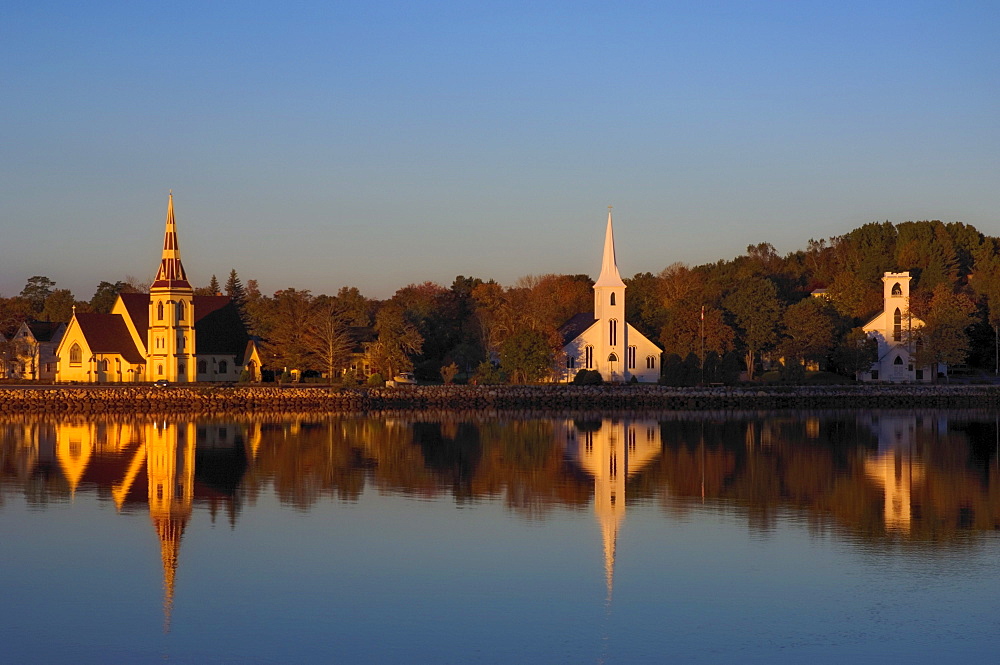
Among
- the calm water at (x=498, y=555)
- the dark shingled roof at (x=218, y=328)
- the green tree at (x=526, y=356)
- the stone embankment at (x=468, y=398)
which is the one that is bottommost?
the calm water at (x=498, y=555)

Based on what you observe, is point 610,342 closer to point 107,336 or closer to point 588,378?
point 588,378

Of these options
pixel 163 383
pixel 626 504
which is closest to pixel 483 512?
pixel 626 504

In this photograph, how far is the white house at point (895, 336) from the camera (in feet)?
255

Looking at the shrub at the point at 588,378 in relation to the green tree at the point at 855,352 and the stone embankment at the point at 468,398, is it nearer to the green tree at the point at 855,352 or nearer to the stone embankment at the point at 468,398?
the stone embankment at the point at 468,398

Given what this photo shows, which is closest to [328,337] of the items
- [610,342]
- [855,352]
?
[610,342]

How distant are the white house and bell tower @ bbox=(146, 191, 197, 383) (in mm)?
45418

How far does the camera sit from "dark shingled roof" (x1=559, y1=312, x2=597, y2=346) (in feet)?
252

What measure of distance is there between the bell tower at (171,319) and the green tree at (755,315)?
3691 cm

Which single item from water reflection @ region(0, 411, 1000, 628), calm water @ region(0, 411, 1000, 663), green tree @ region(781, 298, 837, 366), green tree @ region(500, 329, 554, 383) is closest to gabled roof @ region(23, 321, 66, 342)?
water reflection @ region(0, 411, 1000, 628)

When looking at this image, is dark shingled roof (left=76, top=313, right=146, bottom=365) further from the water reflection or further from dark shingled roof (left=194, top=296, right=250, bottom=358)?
the water reflection

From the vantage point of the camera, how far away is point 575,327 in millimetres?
78500

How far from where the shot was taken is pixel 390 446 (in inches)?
1578

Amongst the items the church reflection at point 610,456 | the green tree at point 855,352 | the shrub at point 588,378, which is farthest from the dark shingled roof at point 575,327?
the church reflection at point 610,456

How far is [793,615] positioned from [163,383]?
63.0 metres
